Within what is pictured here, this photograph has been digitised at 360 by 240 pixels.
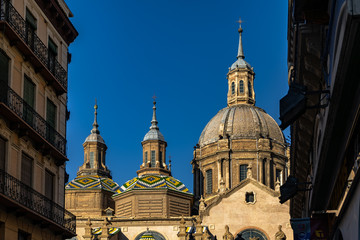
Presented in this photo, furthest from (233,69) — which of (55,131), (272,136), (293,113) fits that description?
(293,113)

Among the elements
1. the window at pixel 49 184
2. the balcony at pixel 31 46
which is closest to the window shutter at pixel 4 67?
the balcony at pixel 31 46

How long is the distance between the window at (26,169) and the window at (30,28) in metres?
3.08

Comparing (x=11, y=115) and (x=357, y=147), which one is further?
(x=11, y=115)

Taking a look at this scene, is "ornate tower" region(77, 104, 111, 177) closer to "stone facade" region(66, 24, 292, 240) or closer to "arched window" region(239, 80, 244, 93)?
"stone facade" region(66, 24, 292, 240)

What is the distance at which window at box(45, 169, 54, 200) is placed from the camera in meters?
21.9

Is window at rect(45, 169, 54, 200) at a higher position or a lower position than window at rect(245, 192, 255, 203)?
lower

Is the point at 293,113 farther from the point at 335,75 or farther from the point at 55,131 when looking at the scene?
the point at 55,131

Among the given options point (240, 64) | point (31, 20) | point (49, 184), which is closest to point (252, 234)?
point (240, 64)

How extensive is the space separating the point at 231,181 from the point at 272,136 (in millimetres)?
7010

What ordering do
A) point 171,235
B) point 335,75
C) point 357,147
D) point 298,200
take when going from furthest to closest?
point 171,235, point 298,200, point 357,147, point 335,75

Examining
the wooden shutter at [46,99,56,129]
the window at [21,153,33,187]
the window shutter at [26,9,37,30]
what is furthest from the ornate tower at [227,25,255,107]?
the window at [21,153,33,187]

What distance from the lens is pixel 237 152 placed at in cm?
8019

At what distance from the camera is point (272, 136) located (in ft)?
266

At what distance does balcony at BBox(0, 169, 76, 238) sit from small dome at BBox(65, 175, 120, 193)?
188 feet
